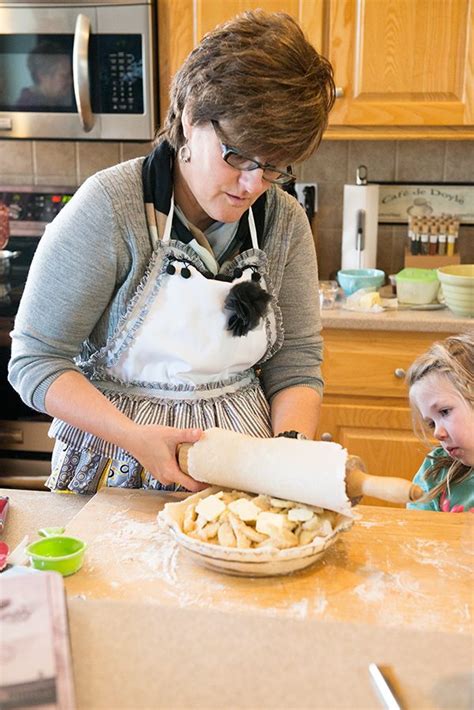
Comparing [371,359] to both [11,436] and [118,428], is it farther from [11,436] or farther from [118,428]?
[118,428]

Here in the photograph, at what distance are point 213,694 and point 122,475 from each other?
1.98ft

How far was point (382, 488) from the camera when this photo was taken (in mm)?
1059

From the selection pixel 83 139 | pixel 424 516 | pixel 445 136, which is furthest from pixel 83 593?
pixel 445 136

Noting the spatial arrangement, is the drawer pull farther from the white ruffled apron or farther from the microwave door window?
the white ruffled apron

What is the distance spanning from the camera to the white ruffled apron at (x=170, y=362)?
1366 millimetres

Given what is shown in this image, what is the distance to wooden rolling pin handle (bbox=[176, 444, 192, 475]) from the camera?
46.8 inches

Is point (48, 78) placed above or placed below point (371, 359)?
above

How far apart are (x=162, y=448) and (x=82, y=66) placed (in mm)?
1594

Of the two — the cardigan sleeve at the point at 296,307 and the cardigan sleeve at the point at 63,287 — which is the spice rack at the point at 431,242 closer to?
the cardigan sleeve at the point at 296,307

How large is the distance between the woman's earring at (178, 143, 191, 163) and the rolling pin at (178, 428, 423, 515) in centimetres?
42

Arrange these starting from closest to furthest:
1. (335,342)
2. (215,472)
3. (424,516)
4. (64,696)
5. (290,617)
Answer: (64,696) → (290,617) → (215,472) → (424,516) → (335,342)

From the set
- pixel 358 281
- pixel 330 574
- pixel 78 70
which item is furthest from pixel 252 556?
pixel 78 70

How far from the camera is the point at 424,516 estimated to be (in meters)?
1.27

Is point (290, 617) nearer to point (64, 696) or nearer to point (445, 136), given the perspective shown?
point (64, 696)
